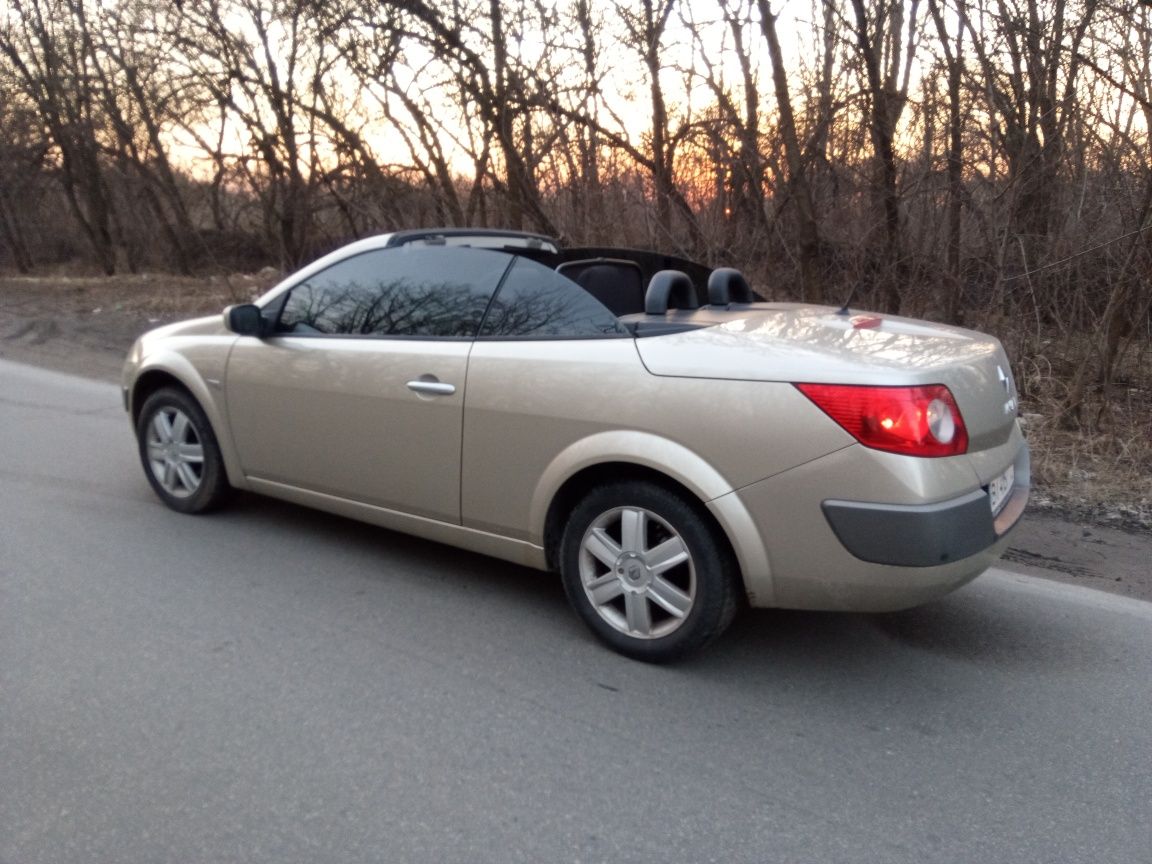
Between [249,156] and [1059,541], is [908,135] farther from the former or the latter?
[249,156]

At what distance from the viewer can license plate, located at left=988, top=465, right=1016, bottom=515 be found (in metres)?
3.30

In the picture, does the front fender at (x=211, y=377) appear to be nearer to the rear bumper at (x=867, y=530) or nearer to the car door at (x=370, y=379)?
the car door at (x=370, y=379)

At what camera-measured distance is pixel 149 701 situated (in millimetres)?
3256

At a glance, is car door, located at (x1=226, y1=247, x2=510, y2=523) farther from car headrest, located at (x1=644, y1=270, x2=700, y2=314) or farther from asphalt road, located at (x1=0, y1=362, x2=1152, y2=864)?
car headrest, located at (x1=644, y1=270, x2=700, y2=314)

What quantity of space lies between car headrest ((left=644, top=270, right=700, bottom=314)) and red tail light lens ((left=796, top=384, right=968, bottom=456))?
92 centimetres

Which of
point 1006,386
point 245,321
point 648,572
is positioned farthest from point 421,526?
point 1006,386

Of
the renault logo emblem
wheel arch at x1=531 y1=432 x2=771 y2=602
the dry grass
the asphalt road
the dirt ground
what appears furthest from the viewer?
the dry grass

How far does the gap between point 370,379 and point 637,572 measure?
4.90ft

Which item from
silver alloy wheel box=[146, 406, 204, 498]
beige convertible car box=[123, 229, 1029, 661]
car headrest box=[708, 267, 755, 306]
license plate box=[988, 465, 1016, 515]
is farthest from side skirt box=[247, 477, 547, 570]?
license plate box=[988, 465, 1016, 515]

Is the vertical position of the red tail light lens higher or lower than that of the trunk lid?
lower

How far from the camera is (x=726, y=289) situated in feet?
14.4

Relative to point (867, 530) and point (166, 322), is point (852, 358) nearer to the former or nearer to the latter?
point (867, 530)

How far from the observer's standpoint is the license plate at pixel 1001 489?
3301 millimetres

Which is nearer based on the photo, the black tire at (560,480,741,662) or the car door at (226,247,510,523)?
the black tire at (560,480,741,662)
